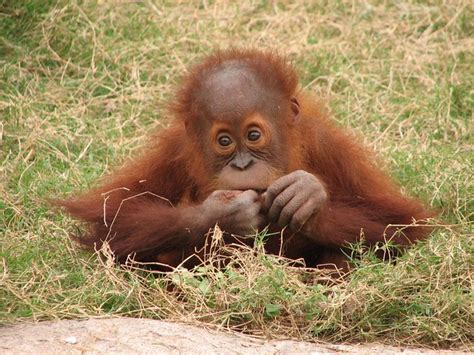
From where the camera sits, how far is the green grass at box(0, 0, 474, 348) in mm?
4547

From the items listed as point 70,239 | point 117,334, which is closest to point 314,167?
point 70,239

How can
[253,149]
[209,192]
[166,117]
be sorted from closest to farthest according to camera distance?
1. [253,149]
2. [209,192]
3. [166,117]

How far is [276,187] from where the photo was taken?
488 cm

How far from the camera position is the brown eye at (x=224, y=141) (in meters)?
5.07

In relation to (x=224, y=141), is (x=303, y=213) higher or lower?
lower

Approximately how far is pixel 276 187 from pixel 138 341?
1.02 meters

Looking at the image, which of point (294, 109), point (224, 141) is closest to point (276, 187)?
point (224, 141)

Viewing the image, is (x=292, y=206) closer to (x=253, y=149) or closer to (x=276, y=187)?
(x=276, y=187)

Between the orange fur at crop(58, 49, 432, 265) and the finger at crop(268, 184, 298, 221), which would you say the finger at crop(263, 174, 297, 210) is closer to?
the finger at crop(268, 184, 298, 221)

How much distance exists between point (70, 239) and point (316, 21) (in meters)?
3.12

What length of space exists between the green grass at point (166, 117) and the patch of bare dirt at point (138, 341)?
0.12m

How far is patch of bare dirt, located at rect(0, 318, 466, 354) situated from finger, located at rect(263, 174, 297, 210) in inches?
27.3

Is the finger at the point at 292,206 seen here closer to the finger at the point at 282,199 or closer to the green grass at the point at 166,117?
the finger at the point at 282,199

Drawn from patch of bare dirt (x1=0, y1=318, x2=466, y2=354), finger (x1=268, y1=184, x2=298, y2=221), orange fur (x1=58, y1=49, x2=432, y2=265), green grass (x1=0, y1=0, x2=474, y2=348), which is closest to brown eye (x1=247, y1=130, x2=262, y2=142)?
orange fur (x1=58, y1=49, x2=432, y2=265)
